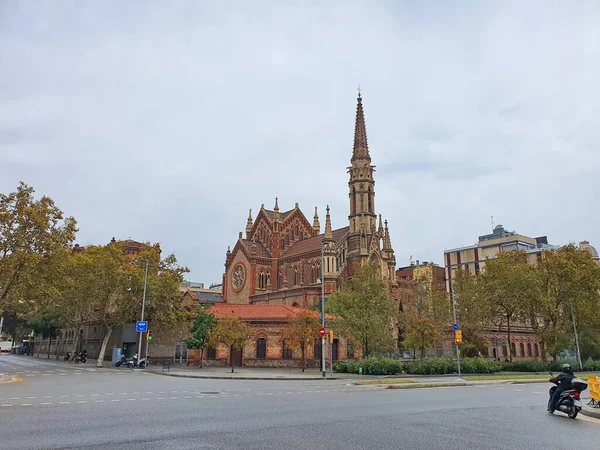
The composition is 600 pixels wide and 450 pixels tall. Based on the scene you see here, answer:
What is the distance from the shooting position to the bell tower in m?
66.0

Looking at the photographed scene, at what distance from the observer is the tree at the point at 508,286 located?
45.8 metres

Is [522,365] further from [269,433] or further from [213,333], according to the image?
[269,433]

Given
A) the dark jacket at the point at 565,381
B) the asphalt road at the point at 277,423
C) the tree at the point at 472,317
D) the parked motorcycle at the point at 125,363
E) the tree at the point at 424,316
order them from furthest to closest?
the tree at the point at 472,317 → the parked motorcycle at the point at 125,363 → the tree at the point at 424,316 → the dark jacket at the point at 565,381 → the asphalt road at the point at 277,423

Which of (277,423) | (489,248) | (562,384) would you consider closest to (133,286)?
(277,423)

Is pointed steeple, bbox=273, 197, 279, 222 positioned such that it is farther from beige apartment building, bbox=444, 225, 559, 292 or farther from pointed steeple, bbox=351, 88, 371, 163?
beige apartment building, bbox=444, 225, 559, 292

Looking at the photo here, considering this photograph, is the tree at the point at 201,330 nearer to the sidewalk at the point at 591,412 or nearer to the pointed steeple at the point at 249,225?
the sidewalk at the point at 591,412

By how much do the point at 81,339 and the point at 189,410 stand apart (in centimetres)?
6132

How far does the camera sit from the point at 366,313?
4203cm

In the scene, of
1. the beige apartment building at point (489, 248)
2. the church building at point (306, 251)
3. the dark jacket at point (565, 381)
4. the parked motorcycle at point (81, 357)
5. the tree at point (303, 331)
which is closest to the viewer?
the dark jacket at point (565, 381)

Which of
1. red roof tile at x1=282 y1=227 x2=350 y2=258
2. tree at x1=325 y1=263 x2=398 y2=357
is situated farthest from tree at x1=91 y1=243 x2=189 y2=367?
red roof tile at x1=282 y1=227 x2=350 y2=258

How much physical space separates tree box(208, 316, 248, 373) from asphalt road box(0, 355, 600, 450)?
72.4 feet

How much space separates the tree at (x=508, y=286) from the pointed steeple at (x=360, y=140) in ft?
86.6

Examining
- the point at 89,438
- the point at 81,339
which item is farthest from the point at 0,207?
the point at 81,339

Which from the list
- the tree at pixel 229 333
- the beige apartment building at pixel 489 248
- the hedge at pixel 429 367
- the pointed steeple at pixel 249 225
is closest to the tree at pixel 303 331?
the hedge at pixel 429 367
